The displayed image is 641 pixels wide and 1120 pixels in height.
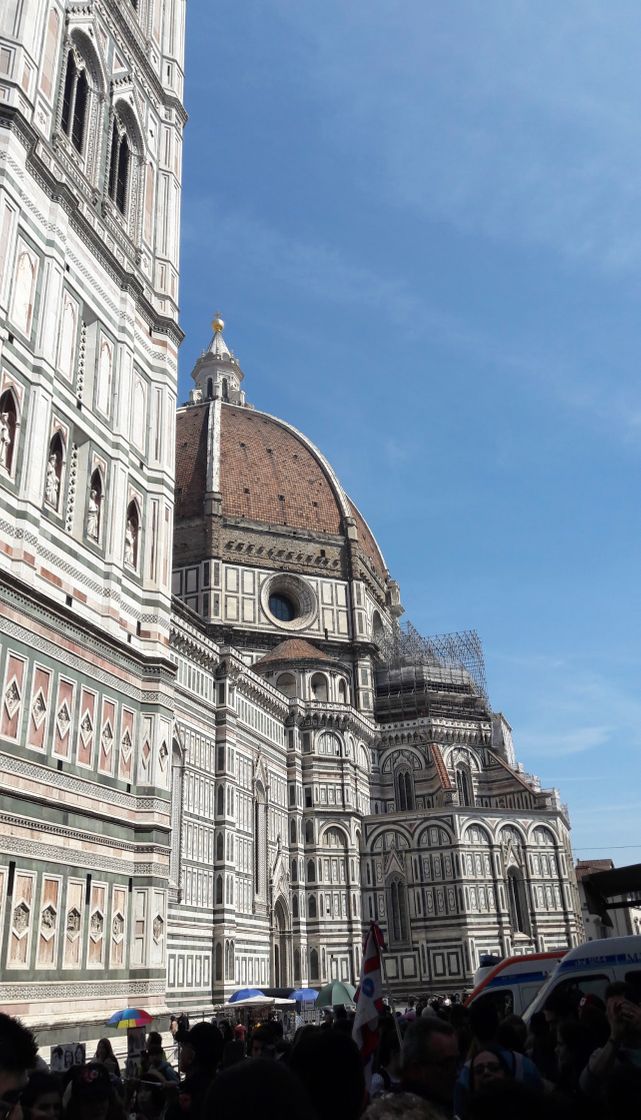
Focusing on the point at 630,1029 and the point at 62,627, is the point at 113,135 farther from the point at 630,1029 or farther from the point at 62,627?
the point at 630,1029

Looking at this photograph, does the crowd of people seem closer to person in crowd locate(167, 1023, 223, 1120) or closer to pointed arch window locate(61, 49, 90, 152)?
person in crowd locate(167, 1023, 223, 1120)

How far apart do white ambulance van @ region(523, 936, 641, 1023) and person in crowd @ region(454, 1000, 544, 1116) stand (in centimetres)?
357

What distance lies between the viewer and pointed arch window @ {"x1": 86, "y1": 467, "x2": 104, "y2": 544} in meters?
17.6

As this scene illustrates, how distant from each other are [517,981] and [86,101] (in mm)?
19542

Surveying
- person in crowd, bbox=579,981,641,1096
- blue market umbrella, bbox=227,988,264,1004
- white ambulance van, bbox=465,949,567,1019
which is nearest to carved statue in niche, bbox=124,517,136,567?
white ambulance van, bbox=465,949,567,1019

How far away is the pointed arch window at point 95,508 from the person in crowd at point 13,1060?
14.0 metres

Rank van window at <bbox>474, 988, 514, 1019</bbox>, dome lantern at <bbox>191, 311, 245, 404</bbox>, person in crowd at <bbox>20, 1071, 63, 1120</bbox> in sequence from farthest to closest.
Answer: dome lantern at <bbox>191, 311, 245, 404</bbox> < van window at <bbox>474, 988, 514, 1019</bbox> < person in crowd at <bbox>20, 1071, 63, 1120</bbox>

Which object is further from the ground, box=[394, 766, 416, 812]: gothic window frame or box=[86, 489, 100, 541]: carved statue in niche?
box=[394, 766, 416, 812]: gothic window frame

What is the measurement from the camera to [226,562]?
6366 centimetres

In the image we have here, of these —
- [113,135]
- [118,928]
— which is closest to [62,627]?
[118,928]

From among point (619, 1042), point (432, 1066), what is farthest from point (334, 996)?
point (432, 1066)

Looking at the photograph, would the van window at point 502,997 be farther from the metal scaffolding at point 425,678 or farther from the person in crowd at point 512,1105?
the metal scaffolding at point 425,678

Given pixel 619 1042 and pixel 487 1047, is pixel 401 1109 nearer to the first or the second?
pixel 619 1042

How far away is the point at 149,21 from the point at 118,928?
851 inches
